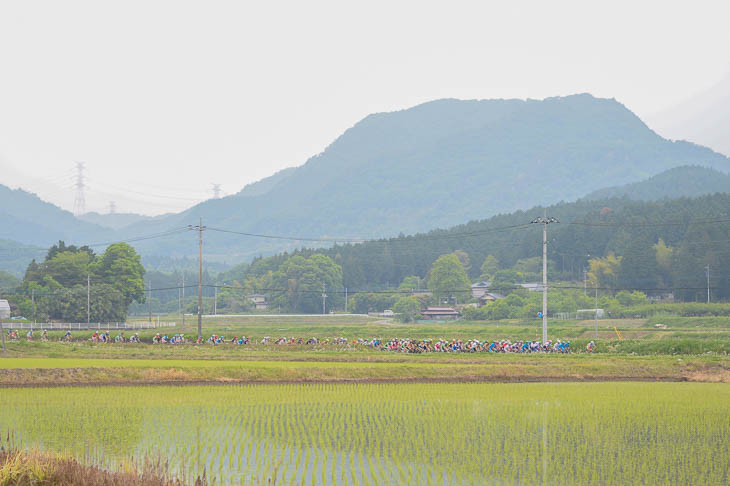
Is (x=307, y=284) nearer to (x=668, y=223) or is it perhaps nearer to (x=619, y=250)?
(x=619, y=250)

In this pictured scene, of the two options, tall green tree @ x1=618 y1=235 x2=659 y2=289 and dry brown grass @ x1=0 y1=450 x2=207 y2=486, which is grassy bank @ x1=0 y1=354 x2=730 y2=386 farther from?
tall green tree @ x1=618 y1=235 x2=659 y2=289

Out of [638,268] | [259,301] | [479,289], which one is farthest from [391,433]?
[259,301]

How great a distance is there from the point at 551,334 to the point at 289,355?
115ft

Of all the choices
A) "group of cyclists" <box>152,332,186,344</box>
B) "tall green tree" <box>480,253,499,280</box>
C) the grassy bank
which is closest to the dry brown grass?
the grassy bank

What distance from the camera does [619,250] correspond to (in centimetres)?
14125

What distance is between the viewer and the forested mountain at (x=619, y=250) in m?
117

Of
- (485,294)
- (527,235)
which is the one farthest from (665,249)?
(527,235)

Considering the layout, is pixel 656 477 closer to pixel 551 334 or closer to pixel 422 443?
pixel 422 443

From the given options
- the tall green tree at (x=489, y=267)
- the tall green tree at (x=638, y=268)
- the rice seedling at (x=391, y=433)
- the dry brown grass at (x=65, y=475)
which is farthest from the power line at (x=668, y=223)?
the dry brown grass at (x=65, y=475)

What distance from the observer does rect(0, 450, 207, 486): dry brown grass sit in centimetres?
1101

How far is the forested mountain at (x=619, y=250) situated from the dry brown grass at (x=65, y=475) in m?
110

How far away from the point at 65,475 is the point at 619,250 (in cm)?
14013

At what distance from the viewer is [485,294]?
142 meters

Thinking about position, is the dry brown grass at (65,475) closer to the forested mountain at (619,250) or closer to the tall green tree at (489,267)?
the forested mountain at (619,250)
